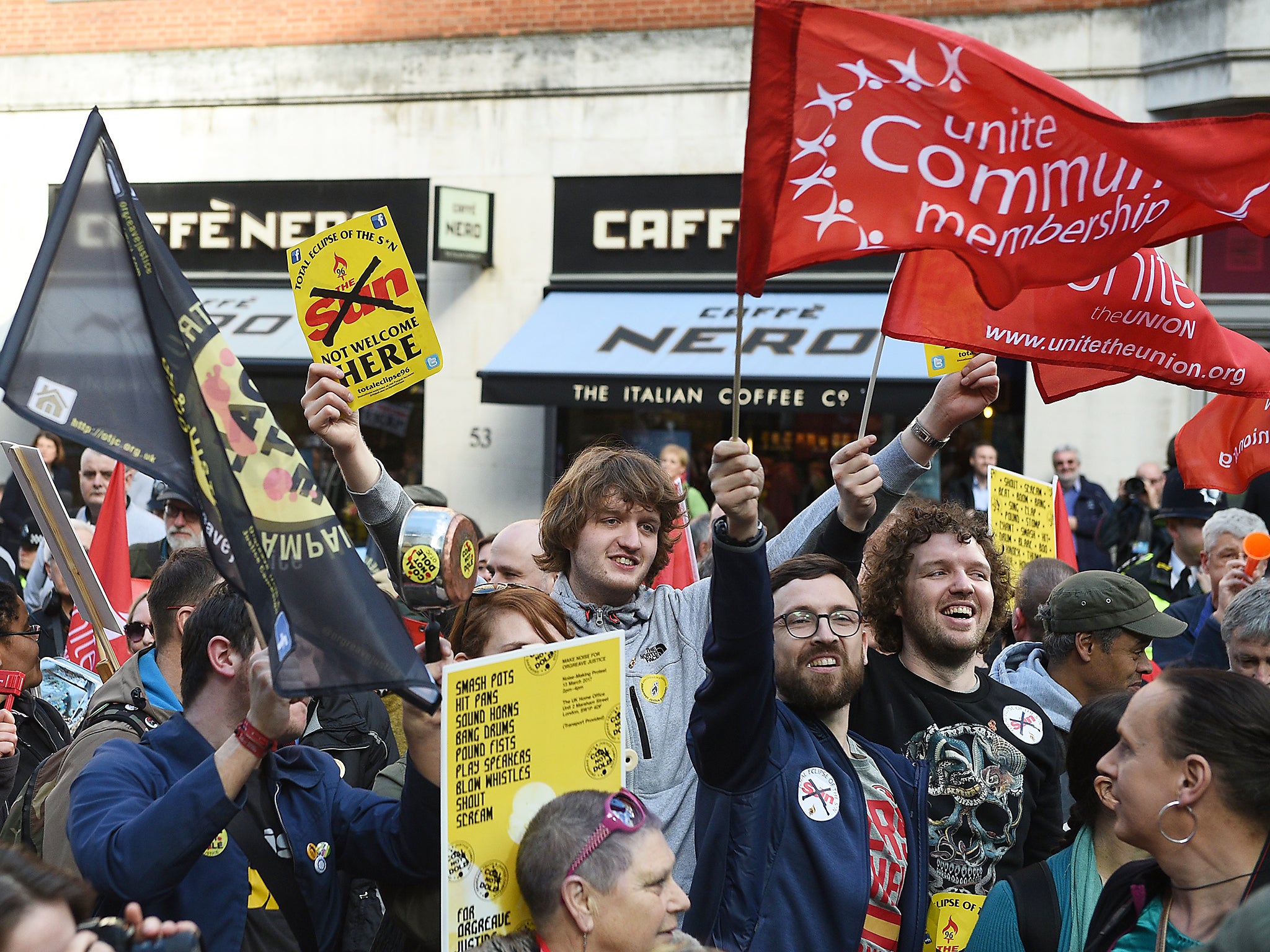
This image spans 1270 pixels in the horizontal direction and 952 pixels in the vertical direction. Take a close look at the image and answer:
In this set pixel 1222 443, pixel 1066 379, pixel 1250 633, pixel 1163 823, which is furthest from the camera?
pixel 1222 443

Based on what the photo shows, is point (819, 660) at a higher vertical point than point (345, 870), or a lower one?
higher

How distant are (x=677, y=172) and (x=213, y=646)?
1112 centimetres

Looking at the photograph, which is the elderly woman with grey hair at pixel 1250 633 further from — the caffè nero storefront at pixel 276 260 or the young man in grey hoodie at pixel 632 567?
the caffè nero storefront at pixel 276 260

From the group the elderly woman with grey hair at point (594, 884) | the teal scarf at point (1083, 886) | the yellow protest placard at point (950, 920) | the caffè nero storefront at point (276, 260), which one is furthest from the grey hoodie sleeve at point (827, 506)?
the caffè nero storefront at point (276, 260)

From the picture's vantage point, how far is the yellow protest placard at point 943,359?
5348 mm

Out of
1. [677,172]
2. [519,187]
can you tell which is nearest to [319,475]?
[519,187]

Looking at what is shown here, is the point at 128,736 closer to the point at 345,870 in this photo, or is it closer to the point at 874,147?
the point at 345,870

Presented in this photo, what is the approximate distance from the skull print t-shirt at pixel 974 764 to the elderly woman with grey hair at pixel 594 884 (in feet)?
3.18

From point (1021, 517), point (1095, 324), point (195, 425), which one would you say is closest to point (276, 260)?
point (1021, 517)

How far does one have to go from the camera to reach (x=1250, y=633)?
168 inches

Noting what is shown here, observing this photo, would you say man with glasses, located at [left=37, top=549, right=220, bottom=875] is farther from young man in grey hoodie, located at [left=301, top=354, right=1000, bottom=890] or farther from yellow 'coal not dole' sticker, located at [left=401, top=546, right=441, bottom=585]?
yellow 'coal not dole' sticker, located at [left=401, top=546, right=441, bottom=585]

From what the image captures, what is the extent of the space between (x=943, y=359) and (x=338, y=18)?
34.6 ft

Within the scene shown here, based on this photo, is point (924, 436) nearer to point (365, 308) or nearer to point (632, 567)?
point (632, 567)

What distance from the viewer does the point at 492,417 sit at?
1389 centimetres
